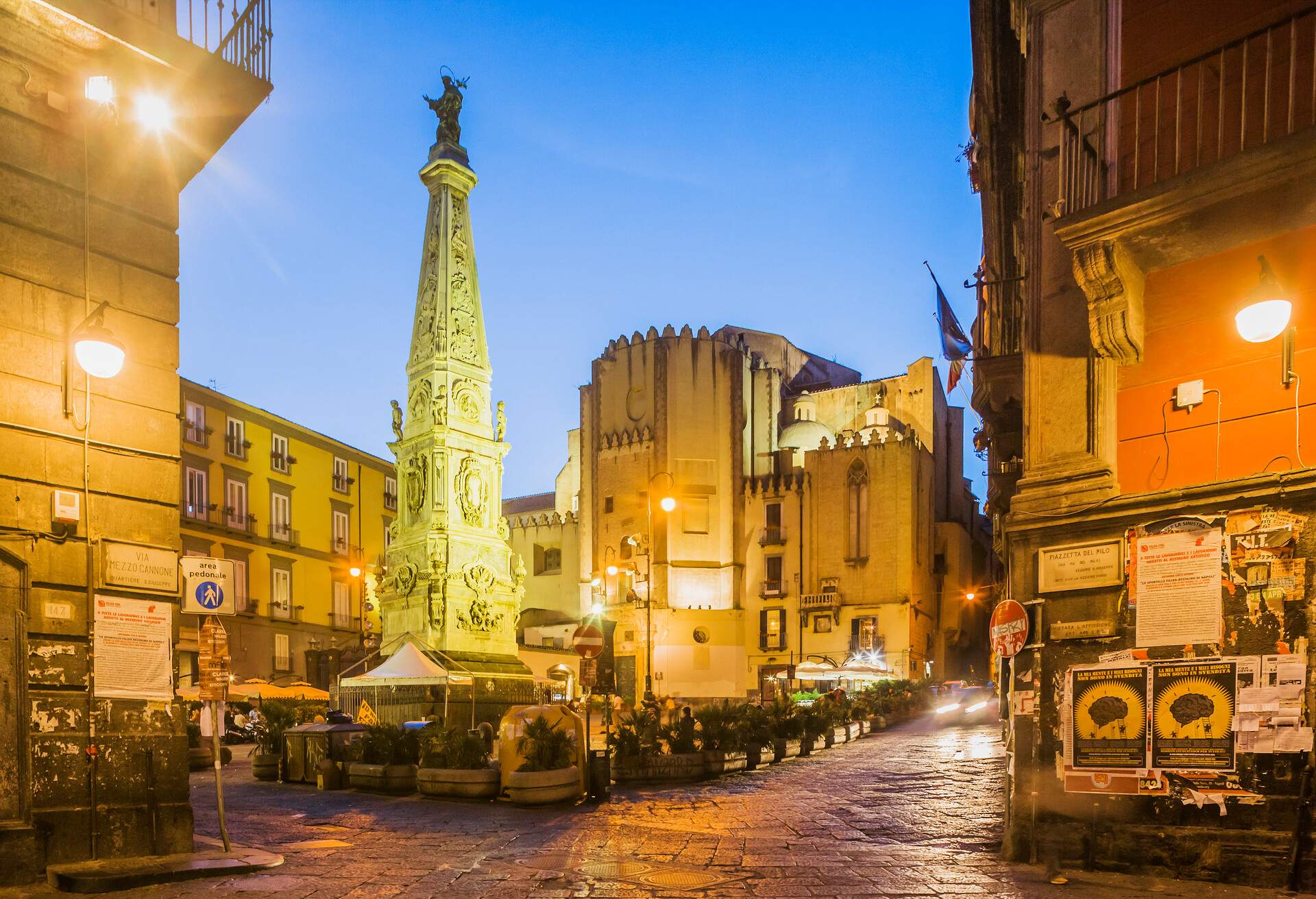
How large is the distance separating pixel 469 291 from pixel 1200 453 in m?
20.8

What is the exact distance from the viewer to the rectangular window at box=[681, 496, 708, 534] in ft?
182

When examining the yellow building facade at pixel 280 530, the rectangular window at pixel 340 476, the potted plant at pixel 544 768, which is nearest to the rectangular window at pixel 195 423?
the yellow building facade at pixel 280 530

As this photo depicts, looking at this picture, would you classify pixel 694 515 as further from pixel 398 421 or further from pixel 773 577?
pixel 398 421

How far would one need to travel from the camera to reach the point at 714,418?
57.0 metres

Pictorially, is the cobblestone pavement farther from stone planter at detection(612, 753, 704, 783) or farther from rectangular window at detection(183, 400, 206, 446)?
rectangular window at detection(183, 400, 206, 446)

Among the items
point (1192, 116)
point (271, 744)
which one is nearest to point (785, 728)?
point (271, 744)

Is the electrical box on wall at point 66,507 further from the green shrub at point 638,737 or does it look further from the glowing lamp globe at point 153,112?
the green shrub at point 638,737

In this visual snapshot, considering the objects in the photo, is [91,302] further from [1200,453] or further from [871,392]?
[871,392]

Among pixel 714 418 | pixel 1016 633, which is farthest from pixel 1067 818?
pixel 714 418

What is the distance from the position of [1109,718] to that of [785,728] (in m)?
14.2

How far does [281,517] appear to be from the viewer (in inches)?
1843

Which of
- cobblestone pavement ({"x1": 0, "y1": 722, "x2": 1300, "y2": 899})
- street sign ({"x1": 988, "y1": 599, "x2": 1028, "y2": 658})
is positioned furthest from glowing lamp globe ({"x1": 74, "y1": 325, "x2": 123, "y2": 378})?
street sign ({"x1": 988, "y1": 599, "x2": 1028, "y2": 658})

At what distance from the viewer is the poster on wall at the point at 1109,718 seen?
8875 mm

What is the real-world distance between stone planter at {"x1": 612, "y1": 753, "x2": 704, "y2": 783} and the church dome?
137 ft
